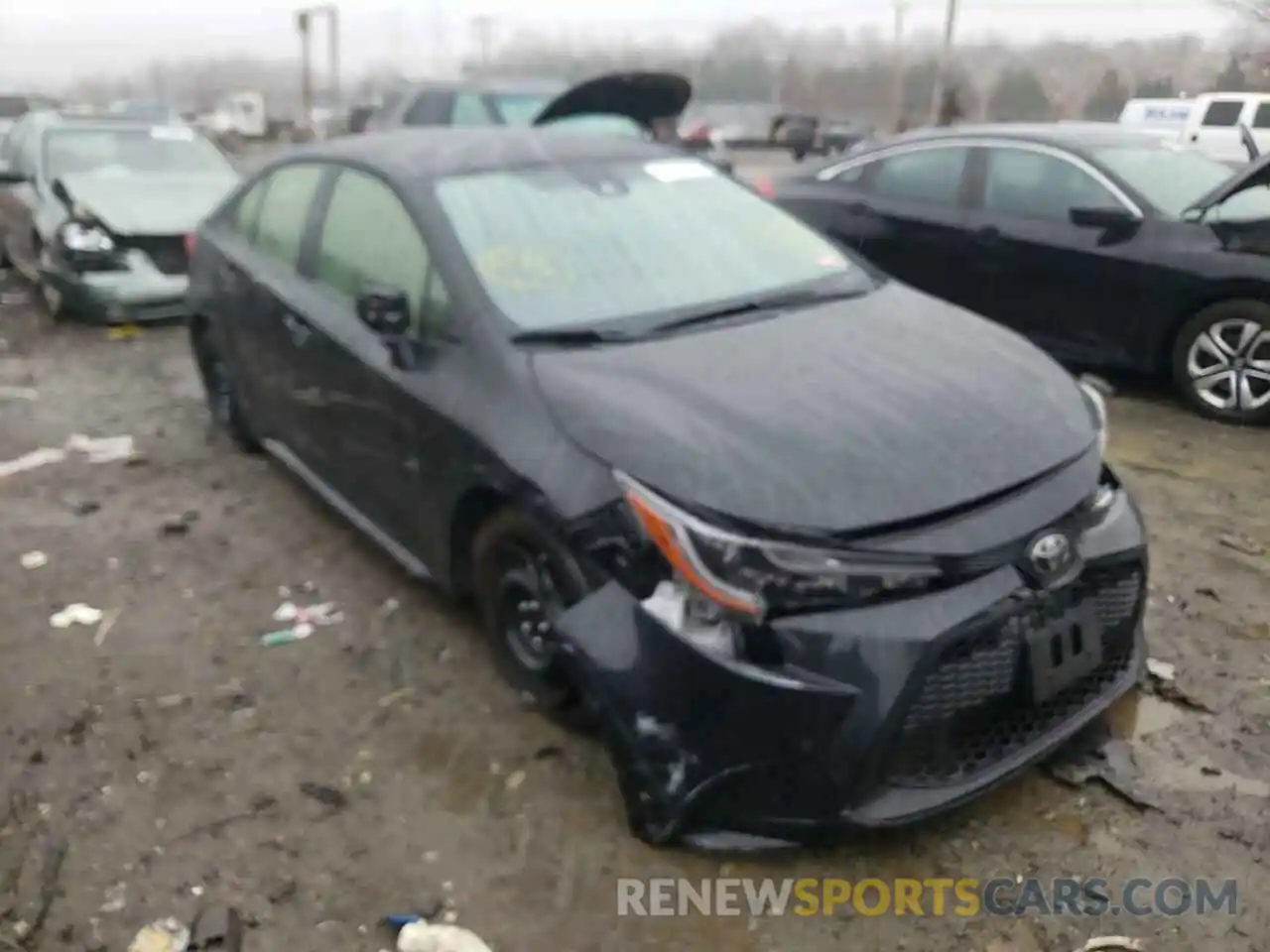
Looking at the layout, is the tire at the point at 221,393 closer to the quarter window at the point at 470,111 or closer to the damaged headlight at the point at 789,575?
the damaged headlight at the point at 789,575

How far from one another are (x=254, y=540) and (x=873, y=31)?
278 ft

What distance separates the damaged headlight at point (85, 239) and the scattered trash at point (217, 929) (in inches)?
243

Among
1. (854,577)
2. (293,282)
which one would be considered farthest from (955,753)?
(293,282)

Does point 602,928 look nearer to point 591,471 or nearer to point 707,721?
point 707,721

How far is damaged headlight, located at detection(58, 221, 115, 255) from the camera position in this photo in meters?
7.71

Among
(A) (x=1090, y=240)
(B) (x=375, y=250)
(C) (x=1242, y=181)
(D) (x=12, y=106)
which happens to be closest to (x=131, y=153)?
(B) (x=375, y=250)

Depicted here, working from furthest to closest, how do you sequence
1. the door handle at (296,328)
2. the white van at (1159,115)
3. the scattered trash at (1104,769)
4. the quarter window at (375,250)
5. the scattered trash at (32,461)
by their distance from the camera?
the white van at (1159,115) < the scattered trash at (32,461) < the door handle at (296,328) < the quarter window at (375,250) < the scattered trash at (1104,769)

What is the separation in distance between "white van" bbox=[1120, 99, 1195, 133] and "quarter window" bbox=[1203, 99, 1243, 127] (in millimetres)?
381

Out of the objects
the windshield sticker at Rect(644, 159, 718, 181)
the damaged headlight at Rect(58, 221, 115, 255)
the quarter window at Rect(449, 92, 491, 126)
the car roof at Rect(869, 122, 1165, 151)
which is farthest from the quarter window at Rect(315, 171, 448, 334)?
the quarter window at Rect(449, 92, 491, 126)

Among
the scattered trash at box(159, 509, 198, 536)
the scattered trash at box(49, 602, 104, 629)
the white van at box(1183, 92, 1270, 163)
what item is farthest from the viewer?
the white van at box(1183, 92, 1270, 163)

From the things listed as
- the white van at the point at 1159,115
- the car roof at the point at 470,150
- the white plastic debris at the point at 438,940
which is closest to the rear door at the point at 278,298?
the car roof at the point at 470,150

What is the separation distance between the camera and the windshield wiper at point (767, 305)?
3.45 m

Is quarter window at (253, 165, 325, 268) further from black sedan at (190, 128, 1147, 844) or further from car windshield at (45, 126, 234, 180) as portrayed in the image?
car windshield at (45, 126, 234, 180)

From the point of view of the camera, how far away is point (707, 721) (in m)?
2.59
